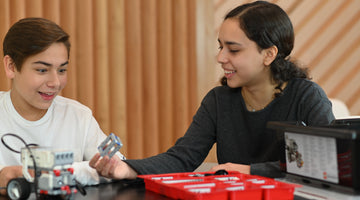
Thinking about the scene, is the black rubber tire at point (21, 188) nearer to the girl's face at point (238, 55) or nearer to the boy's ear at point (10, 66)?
the boy's ear at point (10, 66)

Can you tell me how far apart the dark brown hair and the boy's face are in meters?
0.02

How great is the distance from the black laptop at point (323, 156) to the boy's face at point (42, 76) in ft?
2.21

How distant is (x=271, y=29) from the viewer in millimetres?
1416

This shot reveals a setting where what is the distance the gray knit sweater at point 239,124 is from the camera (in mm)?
1348

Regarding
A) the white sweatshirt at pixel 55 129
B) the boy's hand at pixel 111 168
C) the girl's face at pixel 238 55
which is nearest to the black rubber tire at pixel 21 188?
the boy's hand at pixel 111 168

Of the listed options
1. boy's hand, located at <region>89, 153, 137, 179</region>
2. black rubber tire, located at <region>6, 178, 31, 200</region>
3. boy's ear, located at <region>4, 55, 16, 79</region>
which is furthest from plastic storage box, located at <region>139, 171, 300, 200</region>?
boy's ear, located at <region>4, 55, 16, 79</region>

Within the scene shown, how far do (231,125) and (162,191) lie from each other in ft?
1.93

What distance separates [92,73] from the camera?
2.13m

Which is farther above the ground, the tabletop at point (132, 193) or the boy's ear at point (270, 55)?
the boy's ear at point (270, 55)

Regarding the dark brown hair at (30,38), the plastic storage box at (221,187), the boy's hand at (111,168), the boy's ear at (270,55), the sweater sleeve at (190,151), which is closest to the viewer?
the plastic storage box at (221,187)

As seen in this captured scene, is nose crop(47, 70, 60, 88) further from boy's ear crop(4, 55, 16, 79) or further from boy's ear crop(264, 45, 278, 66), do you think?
boy's ear crop(264, 45, 278, 66)

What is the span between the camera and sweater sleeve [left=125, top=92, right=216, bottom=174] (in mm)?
1224

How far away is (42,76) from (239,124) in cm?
65

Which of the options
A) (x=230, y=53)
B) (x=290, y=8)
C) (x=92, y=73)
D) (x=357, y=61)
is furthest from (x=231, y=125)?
(x=357, y=61)
